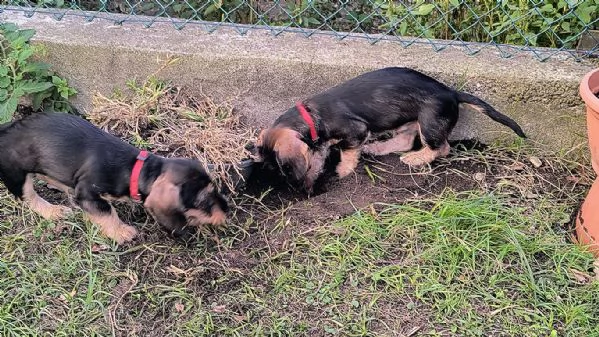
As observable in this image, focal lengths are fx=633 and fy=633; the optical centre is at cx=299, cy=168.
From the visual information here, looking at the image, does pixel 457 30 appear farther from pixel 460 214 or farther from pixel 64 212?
pixel 64 212

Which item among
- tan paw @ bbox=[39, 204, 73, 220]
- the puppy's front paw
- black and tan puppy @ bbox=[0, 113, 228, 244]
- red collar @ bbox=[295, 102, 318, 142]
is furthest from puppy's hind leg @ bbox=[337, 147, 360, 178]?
tan paw @ bbox=[39, 204, 73, 220]

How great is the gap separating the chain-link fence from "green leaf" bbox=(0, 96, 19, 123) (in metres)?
0.97

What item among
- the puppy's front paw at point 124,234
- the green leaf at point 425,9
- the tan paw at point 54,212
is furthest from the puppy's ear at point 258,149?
the green leaf at point 425,9

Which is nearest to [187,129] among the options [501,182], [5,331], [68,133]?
[68,133]

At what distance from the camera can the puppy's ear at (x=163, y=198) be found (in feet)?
11.3

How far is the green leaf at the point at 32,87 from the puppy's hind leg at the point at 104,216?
109 centimetres

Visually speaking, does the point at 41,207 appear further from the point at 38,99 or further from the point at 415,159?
the point at 415,159

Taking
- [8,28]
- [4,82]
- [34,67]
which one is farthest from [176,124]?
[8,28]

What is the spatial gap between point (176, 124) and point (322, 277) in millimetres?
1714

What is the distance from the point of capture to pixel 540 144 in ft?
14.7

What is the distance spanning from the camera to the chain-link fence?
4496 mm

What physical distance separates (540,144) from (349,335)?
217cm

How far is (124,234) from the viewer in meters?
3.80

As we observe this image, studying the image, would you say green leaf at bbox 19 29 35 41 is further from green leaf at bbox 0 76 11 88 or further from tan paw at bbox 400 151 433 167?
tan paw at bbox 400 151 433 167
